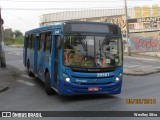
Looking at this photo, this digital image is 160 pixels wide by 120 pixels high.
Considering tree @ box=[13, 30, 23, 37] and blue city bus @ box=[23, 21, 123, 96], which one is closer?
blue city bus @ box=[23, 21, 123, 96]

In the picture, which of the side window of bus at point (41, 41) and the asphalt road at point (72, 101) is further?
the side window of bus at point (41, 41)

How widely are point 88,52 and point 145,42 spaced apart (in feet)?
117

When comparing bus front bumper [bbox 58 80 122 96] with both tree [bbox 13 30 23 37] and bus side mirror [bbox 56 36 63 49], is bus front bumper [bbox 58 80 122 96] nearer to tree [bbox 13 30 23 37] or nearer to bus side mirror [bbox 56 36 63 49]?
bus side mirror [bbox 56 36 63 49]

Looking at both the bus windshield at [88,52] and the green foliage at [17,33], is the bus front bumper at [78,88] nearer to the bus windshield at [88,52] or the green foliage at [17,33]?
the bus windshield at [88,52]

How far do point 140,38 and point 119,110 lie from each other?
37.7m

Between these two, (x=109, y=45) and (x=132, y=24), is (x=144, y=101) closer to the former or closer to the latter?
(x=109, y=45)

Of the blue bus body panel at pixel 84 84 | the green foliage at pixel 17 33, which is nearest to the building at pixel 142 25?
the blue bus body panel at pixel 84 84

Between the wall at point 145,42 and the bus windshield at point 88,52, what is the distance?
113 ft

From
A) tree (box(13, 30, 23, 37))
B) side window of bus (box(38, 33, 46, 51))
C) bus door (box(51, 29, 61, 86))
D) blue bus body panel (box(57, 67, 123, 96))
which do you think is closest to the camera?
blue bus body panel (box(57, 67, 123, 96))

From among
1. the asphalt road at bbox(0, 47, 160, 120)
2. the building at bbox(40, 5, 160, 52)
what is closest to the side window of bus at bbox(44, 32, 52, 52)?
the asphalt road at bbox(0, 47, 160, 120)

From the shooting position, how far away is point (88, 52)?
10.9 metres

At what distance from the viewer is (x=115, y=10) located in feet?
168

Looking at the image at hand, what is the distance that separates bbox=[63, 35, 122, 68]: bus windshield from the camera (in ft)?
35.5

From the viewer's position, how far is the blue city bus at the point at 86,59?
10.7 m
